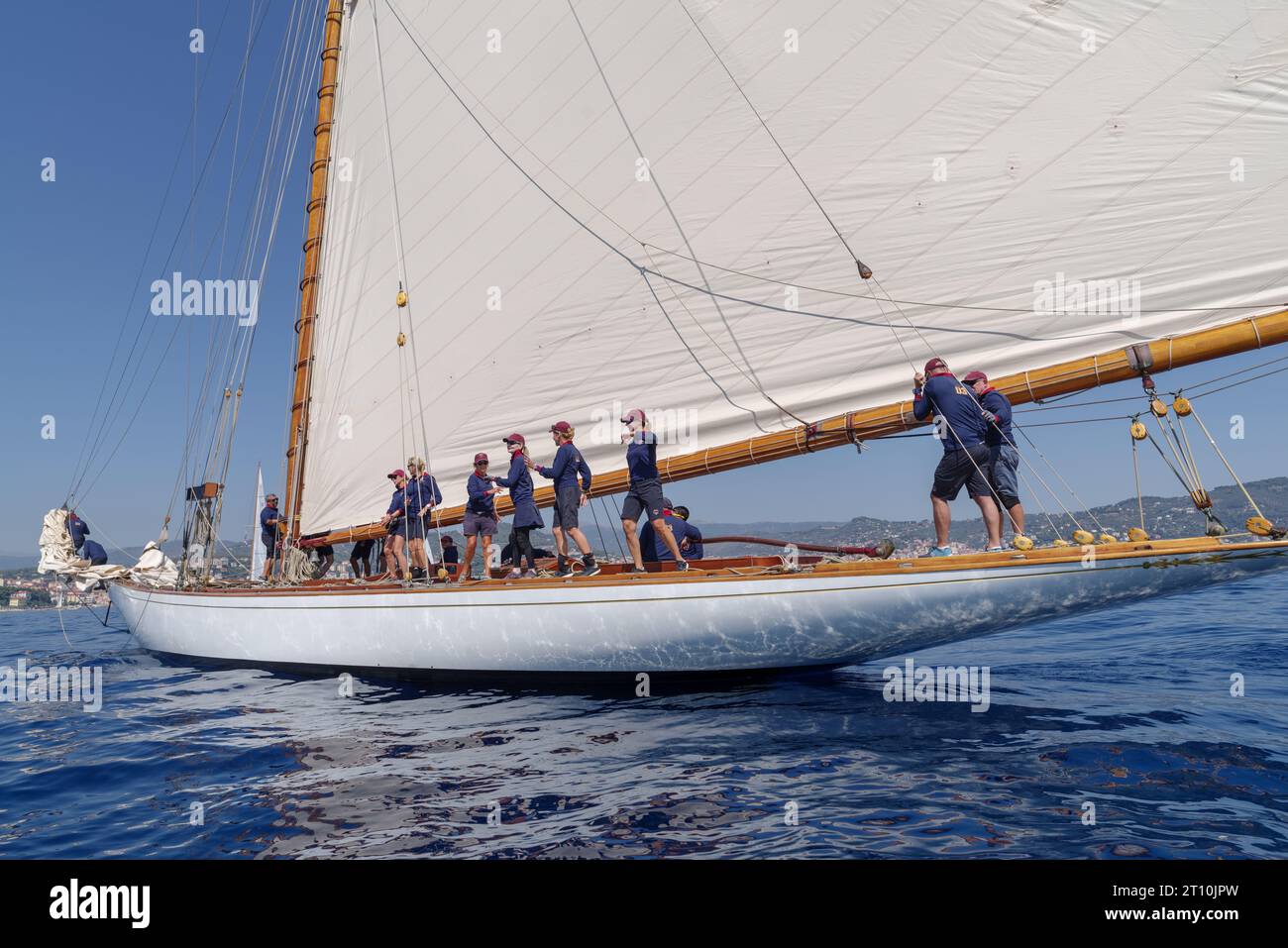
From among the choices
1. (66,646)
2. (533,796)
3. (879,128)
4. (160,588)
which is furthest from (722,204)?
(66,646)

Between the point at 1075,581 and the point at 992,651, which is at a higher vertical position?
the point at 1075,581

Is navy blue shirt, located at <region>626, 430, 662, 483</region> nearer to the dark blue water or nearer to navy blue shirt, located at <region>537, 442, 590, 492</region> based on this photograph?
navy blue shirt, located at <region>537, 442, 590, 492</region>

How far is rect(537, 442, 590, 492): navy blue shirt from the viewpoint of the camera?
9.22 m

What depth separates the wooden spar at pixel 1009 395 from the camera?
6.47 meters

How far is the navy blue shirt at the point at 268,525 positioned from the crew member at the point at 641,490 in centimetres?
901

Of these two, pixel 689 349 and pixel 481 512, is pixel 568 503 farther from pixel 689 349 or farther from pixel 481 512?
pixel 689 349

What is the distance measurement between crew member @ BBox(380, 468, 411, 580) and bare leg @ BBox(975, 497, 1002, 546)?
22.5 feet

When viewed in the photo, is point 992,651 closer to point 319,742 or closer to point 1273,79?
point 1273,79

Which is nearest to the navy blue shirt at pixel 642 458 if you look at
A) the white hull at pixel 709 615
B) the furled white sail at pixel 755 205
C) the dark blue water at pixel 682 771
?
the furled white sail at pixel 755 205

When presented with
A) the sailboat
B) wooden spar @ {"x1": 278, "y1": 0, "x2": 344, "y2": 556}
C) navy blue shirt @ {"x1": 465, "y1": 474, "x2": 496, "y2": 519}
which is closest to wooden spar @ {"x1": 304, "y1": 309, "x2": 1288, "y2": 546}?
the sailboat

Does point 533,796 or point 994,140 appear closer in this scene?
point 533,796

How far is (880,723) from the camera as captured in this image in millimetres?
6863

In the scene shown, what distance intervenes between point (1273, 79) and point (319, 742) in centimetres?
948

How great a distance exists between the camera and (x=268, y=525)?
15086 mm
